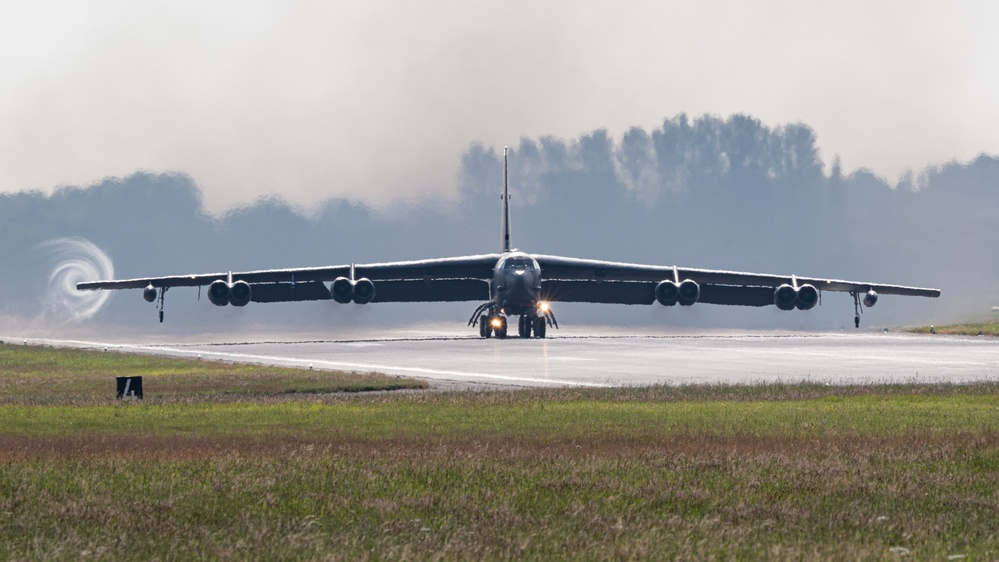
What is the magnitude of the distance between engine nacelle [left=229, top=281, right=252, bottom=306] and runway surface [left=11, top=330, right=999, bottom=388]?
4.47 metres

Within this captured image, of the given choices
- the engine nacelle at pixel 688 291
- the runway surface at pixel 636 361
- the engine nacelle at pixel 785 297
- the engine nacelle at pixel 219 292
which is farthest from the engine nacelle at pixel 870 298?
the engine nacelle at pixel 219 292

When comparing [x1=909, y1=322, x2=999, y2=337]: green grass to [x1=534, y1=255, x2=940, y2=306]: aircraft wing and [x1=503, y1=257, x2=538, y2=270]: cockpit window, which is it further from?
[x1=503, y1=257, x2=538, y2=270]: cockpit window

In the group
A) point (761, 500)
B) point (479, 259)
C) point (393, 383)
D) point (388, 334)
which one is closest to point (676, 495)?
point (761, 500)

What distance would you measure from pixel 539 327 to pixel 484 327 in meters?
3.87

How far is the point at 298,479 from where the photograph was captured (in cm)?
1409

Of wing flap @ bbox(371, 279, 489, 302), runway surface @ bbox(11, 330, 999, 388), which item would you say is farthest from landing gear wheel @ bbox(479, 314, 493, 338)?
runway surface @ bbox(11, 330, 999, 388)

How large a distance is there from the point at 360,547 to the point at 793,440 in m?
9.92

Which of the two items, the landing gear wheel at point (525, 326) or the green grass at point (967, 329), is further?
the green grass at point (967, 329)

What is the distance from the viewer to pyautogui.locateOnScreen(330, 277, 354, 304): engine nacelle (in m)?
68.0

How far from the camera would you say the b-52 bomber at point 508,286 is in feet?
221

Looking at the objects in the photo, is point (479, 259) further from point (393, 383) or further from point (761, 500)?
point (761, 500)

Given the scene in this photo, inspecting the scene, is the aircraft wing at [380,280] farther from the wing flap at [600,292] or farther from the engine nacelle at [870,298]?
the engine nacelle at [870,298]

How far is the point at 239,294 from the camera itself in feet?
221

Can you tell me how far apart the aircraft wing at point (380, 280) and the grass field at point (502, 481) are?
44.5 metres
